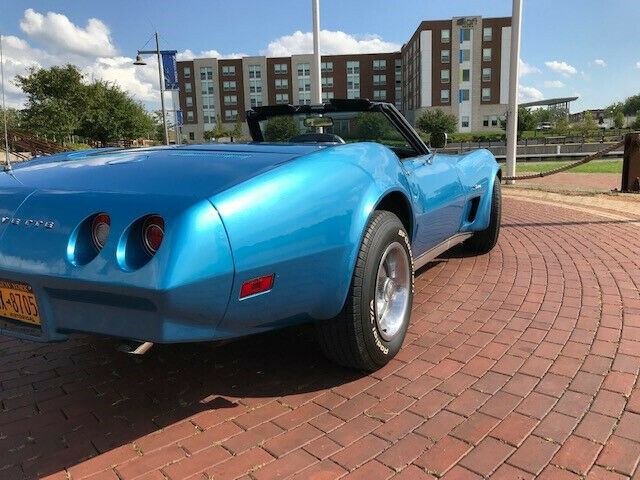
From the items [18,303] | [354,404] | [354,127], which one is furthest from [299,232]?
[354,127]

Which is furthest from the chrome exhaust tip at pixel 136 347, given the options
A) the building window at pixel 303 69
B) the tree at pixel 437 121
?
the building window at pixel 303 69

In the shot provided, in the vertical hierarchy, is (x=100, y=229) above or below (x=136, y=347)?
above

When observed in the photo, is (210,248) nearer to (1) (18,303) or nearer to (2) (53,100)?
(1) (18,303)

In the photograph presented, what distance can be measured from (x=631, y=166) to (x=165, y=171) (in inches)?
368

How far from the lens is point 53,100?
3070cm

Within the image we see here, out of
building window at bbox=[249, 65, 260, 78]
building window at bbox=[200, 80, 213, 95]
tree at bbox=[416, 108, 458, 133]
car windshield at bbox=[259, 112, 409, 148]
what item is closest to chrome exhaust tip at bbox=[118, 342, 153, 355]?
car windshield at bbox=[259, 112, 409, 148]

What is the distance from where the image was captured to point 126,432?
2090 millimetres

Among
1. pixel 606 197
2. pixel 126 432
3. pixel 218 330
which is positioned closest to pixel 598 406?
pixel 218 330

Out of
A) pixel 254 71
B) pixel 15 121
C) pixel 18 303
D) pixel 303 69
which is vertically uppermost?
pixel 303 69

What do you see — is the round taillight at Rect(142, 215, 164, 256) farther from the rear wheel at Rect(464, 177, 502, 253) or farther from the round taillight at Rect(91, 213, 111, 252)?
the rear wheel at Rect(464, 177, 502, 253)

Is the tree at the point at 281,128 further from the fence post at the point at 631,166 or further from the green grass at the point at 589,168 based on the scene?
the green grass at the point at 589,168

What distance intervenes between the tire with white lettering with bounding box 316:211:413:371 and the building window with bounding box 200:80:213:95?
78.7 metres

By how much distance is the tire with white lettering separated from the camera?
226 cm

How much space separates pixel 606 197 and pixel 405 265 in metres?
7.63
